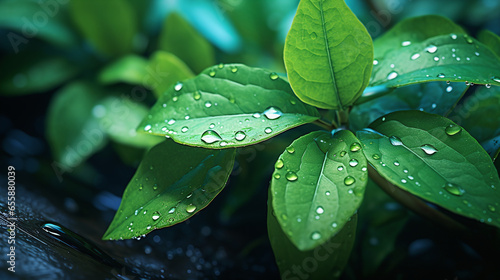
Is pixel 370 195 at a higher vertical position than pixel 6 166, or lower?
lower

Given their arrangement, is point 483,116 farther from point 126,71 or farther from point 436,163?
point 126,71

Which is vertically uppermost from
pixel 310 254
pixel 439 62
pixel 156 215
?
pixel 439 62

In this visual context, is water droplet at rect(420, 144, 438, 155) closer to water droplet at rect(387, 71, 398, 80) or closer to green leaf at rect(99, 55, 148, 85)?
water droplet at rect(387, 71, 398, 80)

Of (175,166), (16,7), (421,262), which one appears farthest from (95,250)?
(16,7)

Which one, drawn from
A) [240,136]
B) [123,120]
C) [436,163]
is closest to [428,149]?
[436,163]

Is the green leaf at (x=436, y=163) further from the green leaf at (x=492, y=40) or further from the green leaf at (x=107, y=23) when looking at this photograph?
the green leaf at (x=107, y=23)

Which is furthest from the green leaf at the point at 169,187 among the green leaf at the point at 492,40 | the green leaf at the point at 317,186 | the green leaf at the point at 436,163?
the green leaf at the point at 492,40

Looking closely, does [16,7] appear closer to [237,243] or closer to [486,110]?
[237,243]
